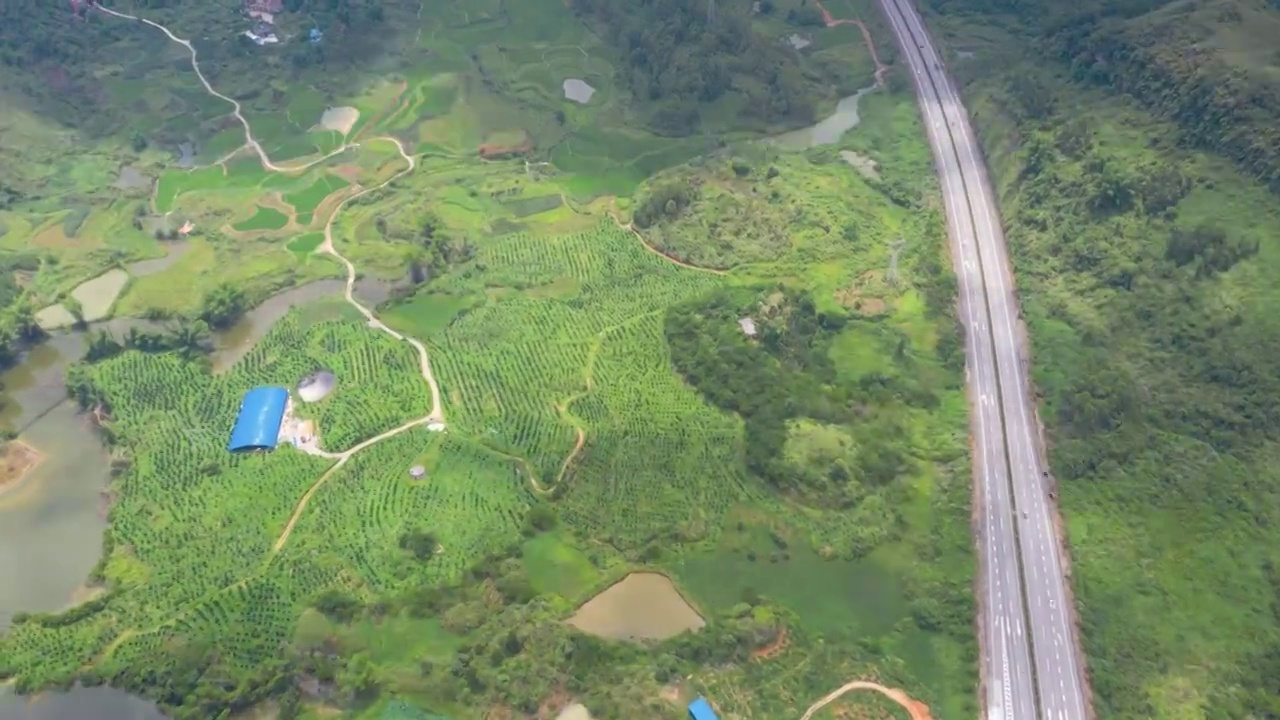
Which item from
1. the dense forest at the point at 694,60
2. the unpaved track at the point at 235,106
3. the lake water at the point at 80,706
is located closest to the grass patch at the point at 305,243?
the unpaved track at the point at 235,106

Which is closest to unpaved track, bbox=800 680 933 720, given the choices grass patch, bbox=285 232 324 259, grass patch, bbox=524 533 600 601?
grass patch, bbox=524 533 600 601

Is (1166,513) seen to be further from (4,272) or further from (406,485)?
(4,272)

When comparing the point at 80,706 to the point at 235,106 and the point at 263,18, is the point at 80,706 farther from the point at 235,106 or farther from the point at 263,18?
the point at 263,18

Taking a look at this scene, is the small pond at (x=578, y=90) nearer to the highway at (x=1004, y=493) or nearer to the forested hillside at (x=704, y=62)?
the forested hillside at (x=704, y=62)

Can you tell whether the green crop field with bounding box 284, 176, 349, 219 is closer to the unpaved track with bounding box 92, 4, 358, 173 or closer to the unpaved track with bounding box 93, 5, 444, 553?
the unpaved track with bounding box 93, 5, 444, 553

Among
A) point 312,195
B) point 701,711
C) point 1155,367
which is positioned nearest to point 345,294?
point 312,195

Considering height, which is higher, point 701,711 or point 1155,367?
point 1155,367

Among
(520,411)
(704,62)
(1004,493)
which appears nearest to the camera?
(1004,493)
